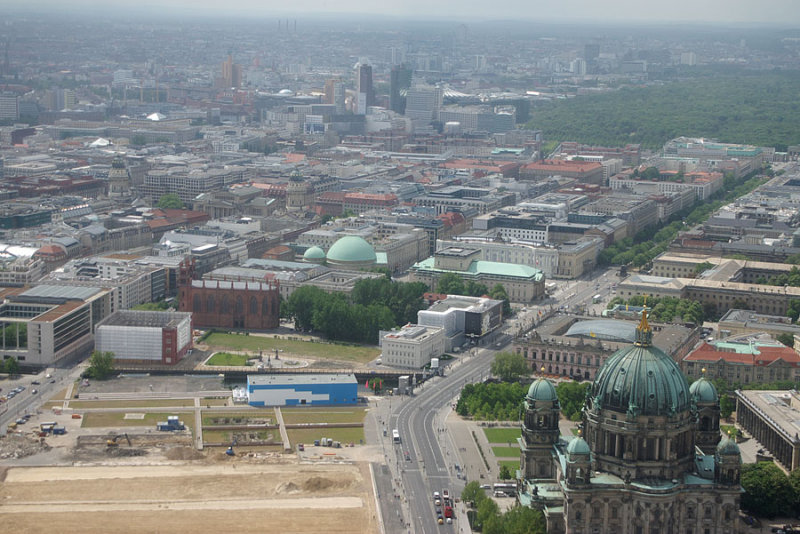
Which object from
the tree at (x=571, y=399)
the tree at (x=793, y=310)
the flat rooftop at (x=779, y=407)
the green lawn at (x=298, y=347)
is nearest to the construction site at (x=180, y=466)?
the green lawn at (x=298, y=347)

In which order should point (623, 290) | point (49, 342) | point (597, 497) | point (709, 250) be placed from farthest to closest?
point (709, 250), point (623, 290), point (49, 342), point (597, 497)

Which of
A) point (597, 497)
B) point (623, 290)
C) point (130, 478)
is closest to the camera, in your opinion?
point (597, 497)

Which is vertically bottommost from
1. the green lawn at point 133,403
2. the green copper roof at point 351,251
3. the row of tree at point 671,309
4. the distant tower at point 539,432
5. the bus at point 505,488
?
the green lawn at point 133,403

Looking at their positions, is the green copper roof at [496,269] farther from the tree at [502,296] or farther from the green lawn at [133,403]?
the green lawn at [133,403]

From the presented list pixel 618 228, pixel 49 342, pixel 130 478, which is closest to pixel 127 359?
pixel 49 342

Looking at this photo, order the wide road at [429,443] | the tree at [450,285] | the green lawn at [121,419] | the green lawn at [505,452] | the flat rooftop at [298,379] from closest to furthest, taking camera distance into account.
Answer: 1. the wide road at [429,443]
2. the green lawn at [505,452]
3. the green lawn at [121,419]
4. the flat rooftop at [298,379]
5. the tree at [450,285]

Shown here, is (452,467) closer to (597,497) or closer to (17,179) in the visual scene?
(597,497)

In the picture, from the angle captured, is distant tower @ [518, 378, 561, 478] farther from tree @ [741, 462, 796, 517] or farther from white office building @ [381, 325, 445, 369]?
white office building @ [381, 325, 445, 369]
